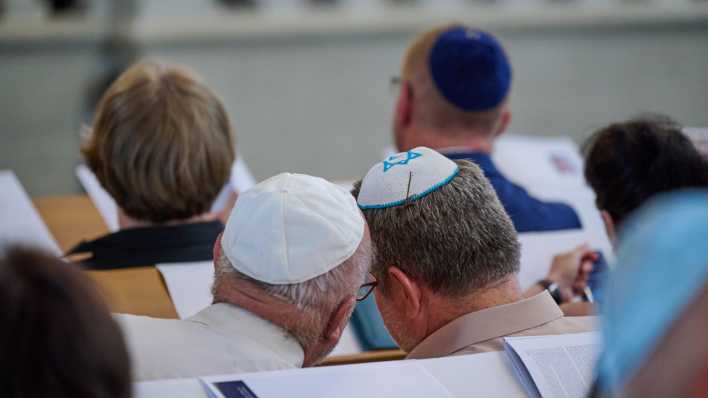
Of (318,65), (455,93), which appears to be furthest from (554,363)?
(318,65)

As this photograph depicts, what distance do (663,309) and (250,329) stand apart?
2.93 feet

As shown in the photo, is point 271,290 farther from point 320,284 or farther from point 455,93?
point 455,93

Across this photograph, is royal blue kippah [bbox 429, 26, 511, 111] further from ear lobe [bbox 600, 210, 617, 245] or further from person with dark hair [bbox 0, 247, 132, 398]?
person with dark hair [bbox 0, 247, 132, 398]

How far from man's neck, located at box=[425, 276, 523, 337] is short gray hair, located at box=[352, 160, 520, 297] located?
11 mm

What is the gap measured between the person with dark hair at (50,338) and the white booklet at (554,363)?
802 mm

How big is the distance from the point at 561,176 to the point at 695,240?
2.63 m

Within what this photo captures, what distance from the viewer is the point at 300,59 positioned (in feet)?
23.6

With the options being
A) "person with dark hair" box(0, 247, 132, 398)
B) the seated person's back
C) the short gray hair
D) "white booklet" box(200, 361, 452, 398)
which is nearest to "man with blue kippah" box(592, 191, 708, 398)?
"person with dark hair" box(0, 247, 132, 398)

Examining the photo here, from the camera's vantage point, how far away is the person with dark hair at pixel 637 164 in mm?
2223

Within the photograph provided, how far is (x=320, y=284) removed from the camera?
167cm

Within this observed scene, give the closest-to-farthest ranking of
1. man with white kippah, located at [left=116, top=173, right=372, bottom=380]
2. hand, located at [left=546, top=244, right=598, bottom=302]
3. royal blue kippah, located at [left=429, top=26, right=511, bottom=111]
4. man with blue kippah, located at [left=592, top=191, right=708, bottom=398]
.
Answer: man with blue kippah, located at [left=592, top=191, right=708, bottom=398], man with white kippah, located at [left=116, top=173, right=372, bottom=380], hand, located at [left=546, top=244, right=598, bottom=302], royal blue kippah, located at [left=429, top=26, right=511, bottom=111]

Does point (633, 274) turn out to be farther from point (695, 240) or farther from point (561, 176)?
point (561, 176)

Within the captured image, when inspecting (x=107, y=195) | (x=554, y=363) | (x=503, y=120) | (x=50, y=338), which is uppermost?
(x=50, y=338)

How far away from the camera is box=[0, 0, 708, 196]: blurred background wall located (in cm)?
667
